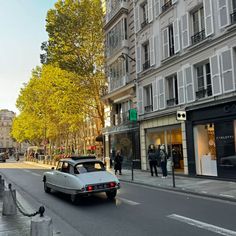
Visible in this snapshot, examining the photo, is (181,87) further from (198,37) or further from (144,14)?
(144,14)

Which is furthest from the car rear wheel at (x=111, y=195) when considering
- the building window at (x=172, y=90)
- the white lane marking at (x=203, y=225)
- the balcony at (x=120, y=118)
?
the balcony at (x=120, y=118)

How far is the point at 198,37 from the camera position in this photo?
680 inches

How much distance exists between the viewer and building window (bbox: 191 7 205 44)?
1712cm

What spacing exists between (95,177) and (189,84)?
916 centimetres

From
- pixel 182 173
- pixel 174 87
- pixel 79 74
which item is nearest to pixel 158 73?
pixel 174 87

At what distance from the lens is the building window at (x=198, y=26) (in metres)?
17.1

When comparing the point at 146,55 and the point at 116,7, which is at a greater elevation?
the point at 116,7

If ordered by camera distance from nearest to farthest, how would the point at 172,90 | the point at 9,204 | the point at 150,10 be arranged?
the point at 9,204 → the point at 172,90 → the point at 150,10

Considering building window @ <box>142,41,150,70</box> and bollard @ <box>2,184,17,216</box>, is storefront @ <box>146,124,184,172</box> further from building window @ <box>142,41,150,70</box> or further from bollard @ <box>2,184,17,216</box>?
bollard @ <box>2,184,17,216</box>

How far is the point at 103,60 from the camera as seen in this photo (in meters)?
29.8

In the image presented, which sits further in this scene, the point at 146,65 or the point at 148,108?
the point at 146,65

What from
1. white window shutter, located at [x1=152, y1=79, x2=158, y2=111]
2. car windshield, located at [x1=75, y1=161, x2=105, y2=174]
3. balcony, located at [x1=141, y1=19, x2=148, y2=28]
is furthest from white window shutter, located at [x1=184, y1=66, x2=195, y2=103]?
car windshield, located at [x1=75, y1=161, x2=105, y2=174]

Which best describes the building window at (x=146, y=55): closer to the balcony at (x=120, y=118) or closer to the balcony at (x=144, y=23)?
the balcony at (x=144, y=23)

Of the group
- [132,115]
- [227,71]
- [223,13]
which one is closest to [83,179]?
[227,71]
